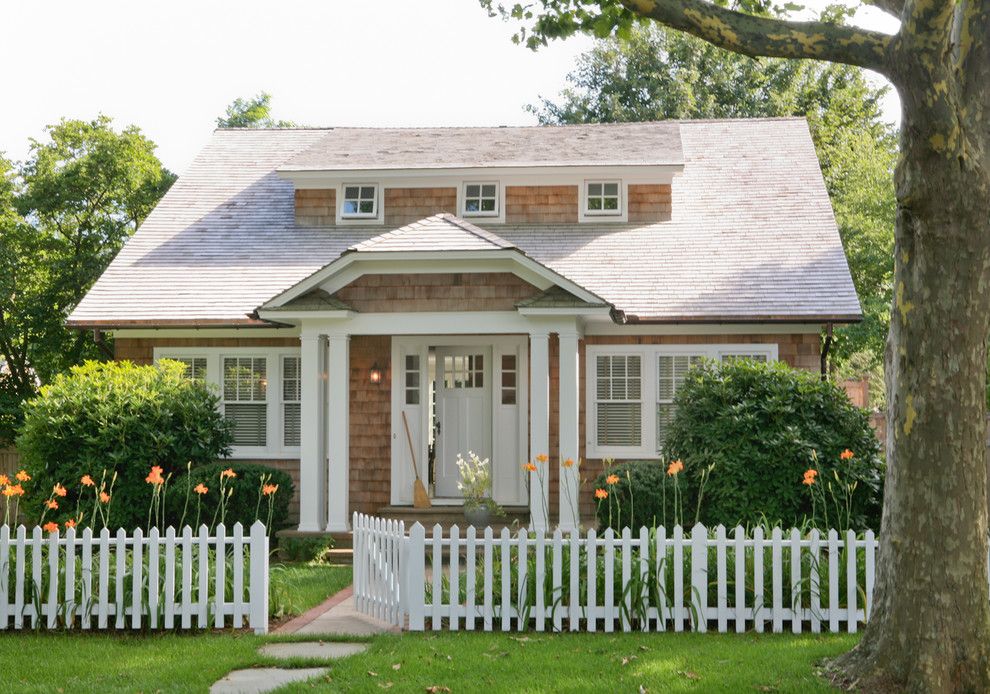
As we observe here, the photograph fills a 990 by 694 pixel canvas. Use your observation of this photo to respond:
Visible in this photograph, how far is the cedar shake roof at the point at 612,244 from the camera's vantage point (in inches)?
634

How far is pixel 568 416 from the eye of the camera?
1432cm

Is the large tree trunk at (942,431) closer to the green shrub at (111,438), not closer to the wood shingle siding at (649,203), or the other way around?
the green shrub at (111,438)

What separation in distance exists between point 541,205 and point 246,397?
570 centimetres

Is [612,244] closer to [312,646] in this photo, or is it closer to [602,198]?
[602,198]

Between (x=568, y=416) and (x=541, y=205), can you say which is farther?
(x=541, y=205)

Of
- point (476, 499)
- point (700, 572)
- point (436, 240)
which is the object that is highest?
point (436, 240)

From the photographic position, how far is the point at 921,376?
725 centimetres

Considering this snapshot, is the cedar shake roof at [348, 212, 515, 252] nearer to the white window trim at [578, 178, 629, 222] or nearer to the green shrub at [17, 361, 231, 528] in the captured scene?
the green shrub at [17, 361, 231, 528]

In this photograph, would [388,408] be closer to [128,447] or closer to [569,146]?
[128,447]

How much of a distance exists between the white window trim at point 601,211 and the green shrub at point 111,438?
7202 millimetres

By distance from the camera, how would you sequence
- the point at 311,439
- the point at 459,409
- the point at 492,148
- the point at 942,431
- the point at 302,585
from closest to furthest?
the point at 942,431
the point at 302,585
the point at 311,439
the point at 459,409
the point at 492,148

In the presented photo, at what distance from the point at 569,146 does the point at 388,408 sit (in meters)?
6.00

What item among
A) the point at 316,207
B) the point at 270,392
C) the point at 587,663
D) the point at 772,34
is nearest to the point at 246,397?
the point at 270,392

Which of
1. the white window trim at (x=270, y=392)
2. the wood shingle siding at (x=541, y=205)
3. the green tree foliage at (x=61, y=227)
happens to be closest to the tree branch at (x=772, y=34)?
the white window trim at (x=270, y=392)
